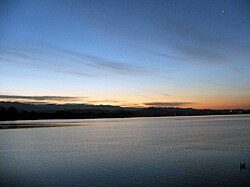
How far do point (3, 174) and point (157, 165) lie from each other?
34.5 feet

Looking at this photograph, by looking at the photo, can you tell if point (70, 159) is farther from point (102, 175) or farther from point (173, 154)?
point (173, 154)

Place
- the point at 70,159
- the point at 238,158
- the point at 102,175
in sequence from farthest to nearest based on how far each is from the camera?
the point at 70,159, the point at 238,158, the point at 102,175

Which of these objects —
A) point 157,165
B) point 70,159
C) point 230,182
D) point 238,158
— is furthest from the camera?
point 70,159

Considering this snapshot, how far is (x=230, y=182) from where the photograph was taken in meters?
15.6

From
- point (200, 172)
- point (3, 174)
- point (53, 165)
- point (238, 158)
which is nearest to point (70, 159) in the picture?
point (53, 165)

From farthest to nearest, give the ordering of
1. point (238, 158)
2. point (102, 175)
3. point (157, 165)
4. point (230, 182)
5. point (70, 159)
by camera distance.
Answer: point (70, 159) < point (238, 158) < point (157, 165) < point (102, 175) < point (230, 182)

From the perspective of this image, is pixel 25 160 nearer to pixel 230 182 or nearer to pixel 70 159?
pixel 70 159

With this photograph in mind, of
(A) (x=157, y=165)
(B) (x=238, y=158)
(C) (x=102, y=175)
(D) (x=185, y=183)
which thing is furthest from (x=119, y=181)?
(B) (x=238, y=158)

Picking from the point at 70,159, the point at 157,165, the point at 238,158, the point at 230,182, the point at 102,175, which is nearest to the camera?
the point at 230,182

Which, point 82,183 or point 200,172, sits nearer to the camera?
point 82,183

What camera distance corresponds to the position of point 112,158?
2467 centimetres

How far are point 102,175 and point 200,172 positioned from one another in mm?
6172

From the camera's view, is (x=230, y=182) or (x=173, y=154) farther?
(x=173, y=154)

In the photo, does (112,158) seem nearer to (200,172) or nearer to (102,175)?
(102,175)
